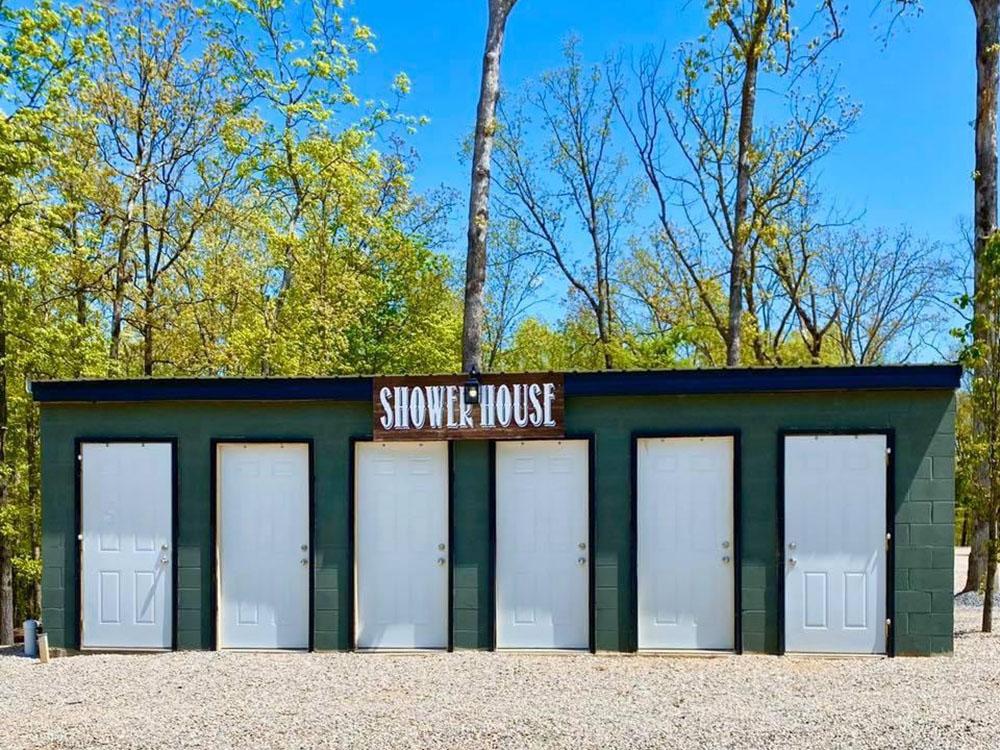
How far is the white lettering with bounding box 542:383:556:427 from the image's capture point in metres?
6.45

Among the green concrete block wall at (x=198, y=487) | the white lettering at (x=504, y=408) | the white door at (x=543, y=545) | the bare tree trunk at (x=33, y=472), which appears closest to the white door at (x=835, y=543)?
the white door at (x=543, y=545)

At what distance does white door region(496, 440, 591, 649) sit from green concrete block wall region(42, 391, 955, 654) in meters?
0.12

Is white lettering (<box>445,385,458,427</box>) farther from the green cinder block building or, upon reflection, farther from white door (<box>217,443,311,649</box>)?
white door (<box>217,443,311,649</box>)

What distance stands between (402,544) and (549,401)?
5.81ft

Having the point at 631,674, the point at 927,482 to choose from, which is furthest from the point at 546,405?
the point at 927,482

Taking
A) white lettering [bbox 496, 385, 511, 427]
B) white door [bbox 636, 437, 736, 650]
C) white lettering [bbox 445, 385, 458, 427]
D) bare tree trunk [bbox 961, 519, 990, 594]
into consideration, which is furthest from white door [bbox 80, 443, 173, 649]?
bare tree trunk [bbox 961, 519, 990, 594]

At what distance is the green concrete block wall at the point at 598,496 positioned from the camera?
20.3 feet

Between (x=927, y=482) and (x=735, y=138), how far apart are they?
13626 millimetres

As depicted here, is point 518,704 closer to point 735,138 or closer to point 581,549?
point 581,549

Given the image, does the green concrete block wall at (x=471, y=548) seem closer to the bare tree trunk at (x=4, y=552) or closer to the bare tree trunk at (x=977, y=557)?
the bare tree trunk at (x=977, y=557)

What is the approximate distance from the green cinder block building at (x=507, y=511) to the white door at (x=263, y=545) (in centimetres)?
2

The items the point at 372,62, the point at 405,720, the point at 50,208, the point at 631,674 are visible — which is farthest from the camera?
the point at 372,62

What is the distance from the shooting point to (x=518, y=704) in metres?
5.05

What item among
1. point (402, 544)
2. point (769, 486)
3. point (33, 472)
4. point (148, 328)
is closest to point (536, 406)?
point (402, 544)
